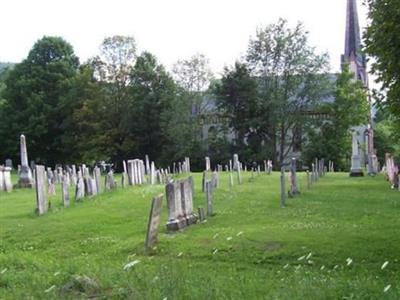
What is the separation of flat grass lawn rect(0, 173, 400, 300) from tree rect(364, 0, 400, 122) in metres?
2.89

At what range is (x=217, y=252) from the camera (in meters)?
11.1

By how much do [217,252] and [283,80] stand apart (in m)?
51.8

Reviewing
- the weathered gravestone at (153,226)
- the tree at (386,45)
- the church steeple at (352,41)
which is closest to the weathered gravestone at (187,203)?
the weathered gravestone at (153,226)

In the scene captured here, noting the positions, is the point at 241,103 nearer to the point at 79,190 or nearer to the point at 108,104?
the point at 108,104

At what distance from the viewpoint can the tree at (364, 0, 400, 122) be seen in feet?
35.2

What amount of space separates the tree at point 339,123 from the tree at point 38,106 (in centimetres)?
2421

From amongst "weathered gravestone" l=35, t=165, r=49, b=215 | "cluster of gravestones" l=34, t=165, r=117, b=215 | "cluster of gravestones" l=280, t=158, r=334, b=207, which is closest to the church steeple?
"cluster of gravestones" l=280, t=158, r=334, b=207

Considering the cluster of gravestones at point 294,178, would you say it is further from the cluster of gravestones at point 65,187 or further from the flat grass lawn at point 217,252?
the cluster of gravestones at point 65,187

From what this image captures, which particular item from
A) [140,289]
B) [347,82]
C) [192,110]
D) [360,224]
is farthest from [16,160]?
[140,289]

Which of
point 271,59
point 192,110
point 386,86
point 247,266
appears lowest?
point 247,266

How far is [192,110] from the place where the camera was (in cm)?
6134

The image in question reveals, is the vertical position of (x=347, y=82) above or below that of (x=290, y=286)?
above

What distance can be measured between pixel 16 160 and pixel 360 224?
5222cm

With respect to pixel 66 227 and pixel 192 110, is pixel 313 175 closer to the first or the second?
pixel 66 227
